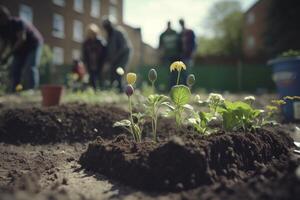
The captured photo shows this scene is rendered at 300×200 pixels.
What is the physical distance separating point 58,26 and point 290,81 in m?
26.8

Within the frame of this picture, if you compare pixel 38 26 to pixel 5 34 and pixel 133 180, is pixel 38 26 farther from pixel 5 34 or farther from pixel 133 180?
pixel 133 180

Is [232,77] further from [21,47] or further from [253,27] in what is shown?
[253,27]

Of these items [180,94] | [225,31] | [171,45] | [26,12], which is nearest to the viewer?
[180,94]

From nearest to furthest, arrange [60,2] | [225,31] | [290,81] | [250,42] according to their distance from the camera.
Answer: [290,81], [60,2], [250,42], [225,31]

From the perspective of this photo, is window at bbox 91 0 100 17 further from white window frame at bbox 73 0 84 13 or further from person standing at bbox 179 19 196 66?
person standing at bbox 179 19 196 66

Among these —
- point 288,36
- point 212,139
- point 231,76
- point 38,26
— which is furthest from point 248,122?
point 38,26

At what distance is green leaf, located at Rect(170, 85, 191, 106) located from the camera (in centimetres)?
271

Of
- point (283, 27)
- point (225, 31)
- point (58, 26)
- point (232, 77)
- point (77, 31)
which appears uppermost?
point (225, 31)

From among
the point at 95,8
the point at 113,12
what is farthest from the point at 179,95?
the point at 113,12

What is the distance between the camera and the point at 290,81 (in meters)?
5.20

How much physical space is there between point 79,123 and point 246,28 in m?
40.9

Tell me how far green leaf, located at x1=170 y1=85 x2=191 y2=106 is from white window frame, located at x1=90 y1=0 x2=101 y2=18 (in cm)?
3212

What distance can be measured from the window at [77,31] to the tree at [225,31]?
747 inches

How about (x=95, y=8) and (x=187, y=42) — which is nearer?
(x=187, y=42)
